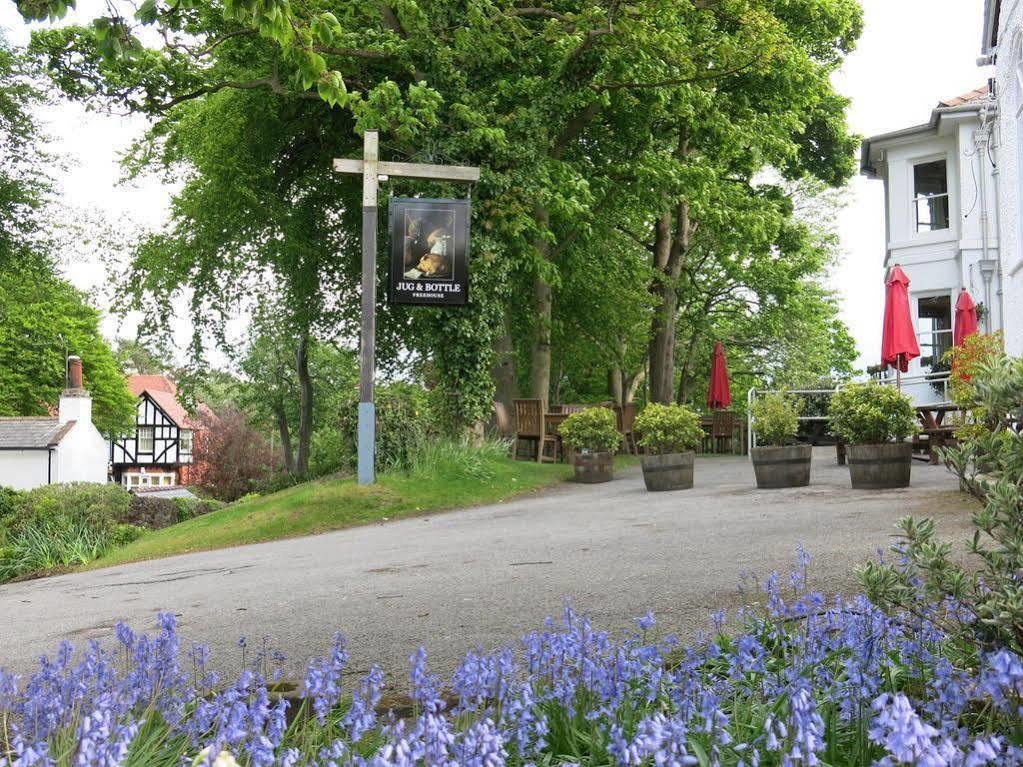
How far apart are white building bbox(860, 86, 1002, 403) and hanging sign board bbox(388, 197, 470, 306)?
11.0 metres

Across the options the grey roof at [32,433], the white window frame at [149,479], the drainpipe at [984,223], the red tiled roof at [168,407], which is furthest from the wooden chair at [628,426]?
the red tiled roof at [168,407]

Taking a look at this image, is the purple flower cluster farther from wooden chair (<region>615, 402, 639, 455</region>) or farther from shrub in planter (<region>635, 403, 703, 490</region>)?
wooden chair (<region>615, 402, 639, 455</region>)

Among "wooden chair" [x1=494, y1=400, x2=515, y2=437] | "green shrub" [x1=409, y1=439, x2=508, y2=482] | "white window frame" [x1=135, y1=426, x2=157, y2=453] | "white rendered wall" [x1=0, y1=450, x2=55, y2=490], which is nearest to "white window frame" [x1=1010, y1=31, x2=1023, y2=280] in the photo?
"green shrub" [x1=409, y1=439, x2=508, y2=482]

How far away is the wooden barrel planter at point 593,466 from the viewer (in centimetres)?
1633

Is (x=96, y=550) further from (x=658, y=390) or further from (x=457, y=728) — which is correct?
(x=658, y=390)

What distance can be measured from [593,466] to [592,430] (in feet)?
2.19

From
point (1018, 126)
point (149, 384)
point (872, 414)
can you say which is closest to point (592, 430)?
point (872, 414)

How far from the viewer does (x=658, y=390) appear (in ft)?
85.9

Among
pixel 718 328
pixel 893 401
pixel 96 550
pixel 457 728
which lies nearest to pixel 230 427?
pixel 718 328

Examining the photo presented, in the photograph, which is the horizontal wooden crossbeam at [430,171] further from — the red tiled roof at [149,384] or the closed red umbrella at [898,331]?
the red tiled roof at [149,384]

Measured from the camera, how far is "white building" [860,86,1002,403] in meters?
21.2

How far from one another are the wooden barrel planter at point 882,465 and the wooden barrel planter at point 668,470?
9.44ft

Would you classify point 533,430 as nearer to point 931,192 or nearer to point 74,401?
point 931,192

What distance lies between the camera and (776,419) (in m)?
12.5
